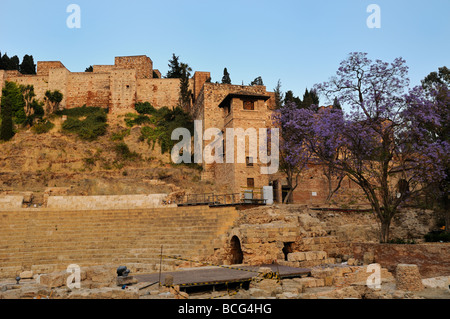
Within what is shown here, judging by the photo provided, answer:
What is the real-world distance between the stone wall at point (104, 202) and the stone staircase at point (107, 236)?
272 cm

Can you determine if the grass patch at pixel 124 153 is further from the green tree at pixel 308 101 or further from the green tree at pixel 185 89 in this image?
the green tree at pixel 308 101

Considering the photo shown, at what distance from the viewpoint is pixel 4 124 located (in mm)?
35188

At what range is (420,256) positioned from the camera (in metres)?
11.6

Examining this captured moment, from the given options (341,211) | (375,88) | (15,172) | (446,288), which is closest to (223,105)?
(341,211)

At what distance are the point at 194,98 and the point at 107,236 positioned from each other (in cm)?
2422

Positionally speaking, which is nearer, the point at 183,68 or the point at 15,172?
the point at 15,172

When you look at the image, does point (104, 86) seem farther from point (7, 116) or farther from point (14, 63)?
point (14, 63)

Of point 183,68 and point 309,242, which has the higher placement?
point 183,68

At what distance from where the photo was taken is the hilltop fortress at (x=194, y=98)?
27064mm

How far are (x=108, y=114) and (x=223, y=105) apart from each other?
→ 666 inches

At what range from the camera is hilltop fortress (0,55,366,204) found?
27064 mm

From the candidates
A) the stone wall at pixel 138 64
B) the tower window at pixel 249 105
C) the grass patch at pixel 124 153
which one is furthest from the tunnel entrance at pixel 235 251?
the stone wall at pixel 138 64

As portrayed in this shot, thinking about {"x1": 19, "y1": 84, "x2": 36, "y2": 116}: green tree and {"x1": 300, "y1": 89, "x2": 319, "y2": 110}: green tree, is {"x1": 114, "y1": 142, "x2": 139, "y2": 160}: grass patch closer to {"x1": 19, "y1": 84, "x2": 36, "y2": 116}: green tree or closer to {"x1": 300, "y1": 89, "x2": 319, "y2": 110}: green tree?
{"x1": 19, "y1": 84, "x2": 36, "y2": 116}: green tree
